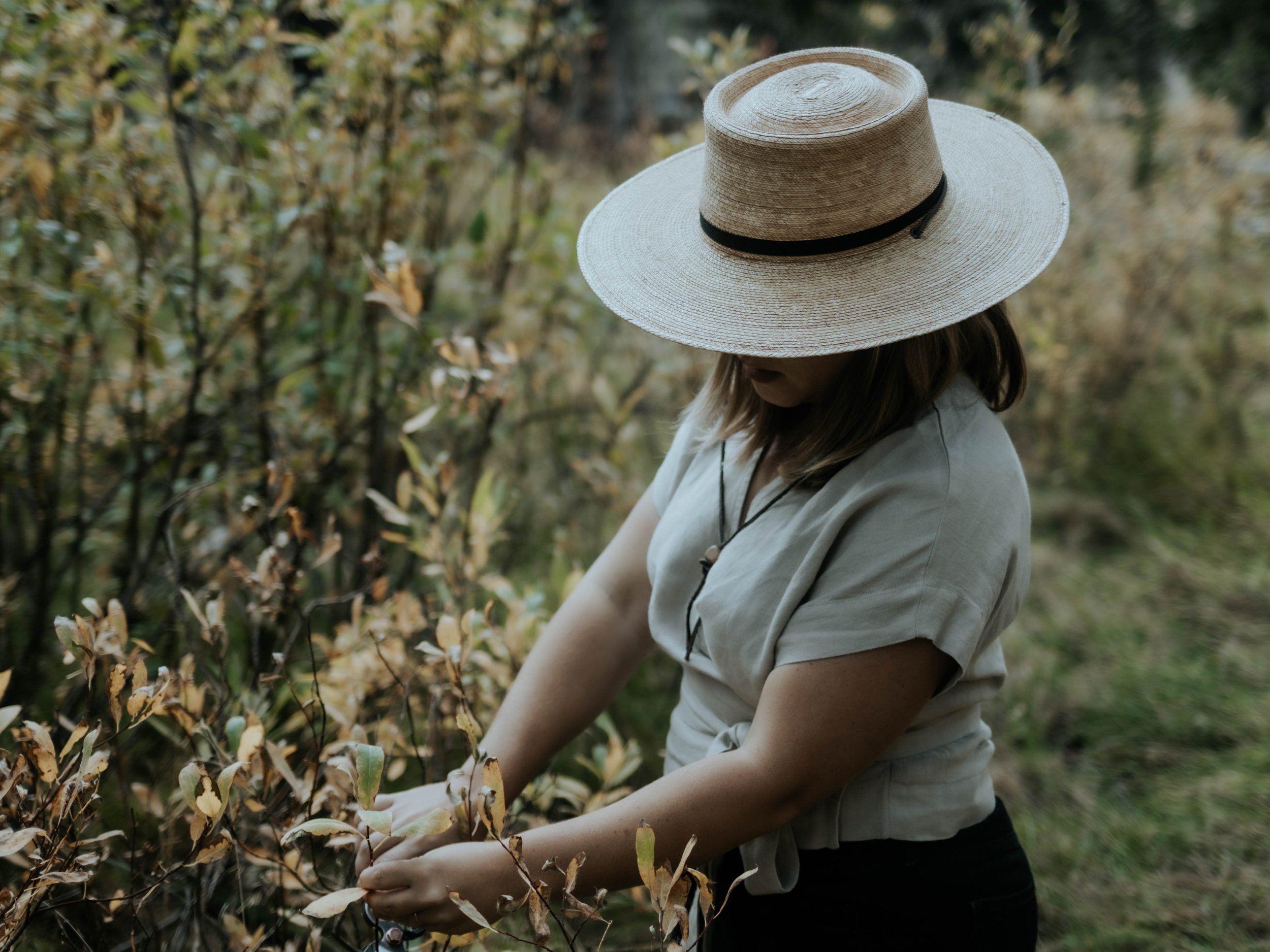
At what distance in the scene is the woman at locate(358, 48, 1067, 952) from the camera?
1.21 meters

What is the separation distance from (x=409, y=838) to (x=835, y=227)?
37.0 inches

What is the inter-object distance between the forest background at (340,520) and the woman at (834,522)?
0.88ft

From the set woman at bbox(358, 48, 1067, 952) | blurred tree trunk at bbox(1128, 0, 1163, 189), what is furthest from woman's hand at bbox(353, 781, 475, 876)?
blurred tree trunk at bbox(1128, 0, 1163, 189)

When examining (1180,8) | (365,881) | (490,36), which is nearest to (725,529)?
(365,881)

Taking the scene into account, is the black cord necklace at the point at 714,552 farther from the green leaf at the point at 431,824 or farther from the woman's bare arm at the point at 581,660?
the green leaf at the point at 431,824

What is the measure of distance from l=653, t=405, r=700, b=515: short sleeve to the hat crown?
375mm

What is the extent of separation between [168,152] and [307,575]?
47.5 inches

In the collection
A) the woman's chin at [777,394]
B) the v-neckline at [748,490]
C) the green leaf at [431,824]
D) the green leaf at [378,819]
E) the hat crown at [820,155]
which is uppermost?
the hat crown at [820,155]

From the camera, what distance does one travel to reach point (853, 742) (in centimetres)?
121

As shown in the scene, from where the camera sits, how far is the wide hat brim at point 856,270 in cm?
120

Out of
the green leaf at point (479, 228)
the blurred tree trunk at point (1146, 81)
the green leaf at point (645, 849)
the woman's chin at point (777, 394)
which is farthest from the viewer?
the blurred tree trunk at point (1146, 81)

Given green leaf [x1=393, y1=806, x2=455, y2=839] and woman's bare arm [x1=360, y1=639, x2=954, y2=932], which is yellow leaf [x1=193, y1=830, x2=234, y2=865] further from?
green leaf [x1=393, y1=806, x2=455, y2=839]

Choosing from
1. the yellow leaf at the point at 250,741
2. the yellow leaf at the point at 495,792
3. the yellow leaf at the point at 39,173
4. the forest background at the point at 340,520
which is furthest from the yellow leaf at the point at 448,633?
the yellow leaf at the point at 39,173

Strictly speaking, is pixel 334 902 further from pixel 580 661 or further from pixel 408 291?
pixel 408 291
